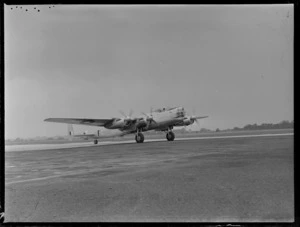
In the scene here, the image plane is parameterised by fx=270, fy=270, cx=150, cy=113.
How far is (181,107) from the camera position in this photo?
29578 millimetres

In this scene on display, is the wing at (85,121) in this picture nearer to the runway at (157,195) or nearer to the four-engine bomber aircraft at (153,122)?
the four-engine bomber aircraft at (153,122)

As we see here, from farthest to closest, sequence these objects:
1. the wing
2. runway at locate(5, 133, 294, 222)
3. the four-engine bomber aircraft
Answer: the four-engine bomber aircraft
the wing
runway at locate(5, 133, 294, 222)

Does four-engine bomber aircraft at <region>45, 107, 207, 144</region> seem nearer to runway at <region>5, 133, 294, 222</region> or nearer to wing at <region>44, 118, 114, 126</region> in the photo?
wing at <region>44, 118, 114, 126</region>

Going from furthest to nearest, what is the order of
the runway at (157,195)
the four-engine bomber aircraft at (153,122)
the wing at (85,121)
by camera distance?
the four-engine bomber aircraft at (153,122), the wing at (85,121), the runway at (157,195)

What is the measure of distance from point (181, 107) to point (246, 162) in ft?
61.0

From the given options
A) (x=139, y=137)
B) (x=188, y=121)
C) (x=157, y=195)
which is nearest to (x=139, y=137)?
(x=139, y=137)

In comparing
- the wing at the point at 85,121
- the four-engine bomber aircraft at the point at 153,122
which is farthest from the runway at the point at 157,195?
the four-engine bomber aircraft at the point at 153,122

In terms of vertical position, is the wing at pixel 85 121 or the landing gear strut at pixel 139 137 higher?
the wing at pixel 85 121

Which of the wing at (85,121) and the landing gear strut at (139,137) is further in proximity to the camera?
the landing gear strut at (139,137)

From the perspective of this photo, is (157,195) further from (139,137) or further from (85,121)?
(85,121)

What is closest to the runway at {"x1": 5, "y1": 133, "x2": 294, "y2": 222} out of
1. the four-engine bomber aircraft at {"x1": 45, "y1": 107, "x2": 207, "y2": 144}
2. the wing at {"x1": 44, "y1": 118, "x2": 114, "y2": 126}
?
the wing at {"x1": 44, "y1": 118, "x2": 114, "y2": 126}

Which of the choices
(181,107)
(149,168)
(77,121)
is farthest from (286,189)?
(77,121)

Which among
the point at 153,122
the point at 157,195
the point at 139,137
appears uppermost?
the point at 153,122
